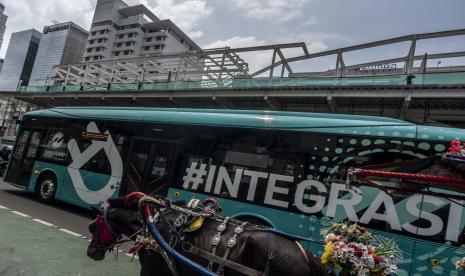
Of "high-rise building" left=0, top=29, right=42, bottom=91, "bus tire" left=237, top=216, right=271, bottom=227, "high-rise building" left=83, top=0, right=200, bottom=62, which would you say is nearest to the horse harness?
"bus tire" left=237, top=216, right=271, bottom=227

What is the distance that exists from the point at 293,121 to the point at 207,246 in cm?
387

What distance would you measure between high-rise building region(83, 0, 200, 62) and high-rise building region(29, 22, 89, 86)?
→ 2390 cm

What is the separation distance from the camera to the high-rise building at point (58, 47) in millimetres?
109688

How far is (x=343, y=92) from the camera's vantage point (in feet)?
57.1

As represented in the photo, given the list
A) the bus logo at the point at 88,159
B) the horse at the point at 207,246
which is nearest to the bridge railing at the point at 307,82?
the bus logo at the point at 88,159

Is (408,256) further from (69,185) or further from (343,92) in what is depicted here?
(343,92)

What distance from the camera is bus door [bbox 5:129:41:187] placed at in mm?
10727

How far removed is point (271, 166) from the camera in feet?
20.6

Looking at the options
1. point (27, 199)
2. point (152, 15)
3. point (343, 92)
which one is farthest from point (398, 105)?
point (152, 15)

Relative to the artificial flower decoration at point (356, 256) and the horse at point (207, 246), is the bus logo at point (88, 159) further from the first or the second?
the artificial flower decoration at point (356, 256)

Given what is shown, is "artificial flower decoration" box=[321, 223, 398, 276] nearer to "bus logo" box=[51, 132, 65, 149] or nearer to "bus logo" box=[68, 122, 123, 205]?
"bus logo" box=[68, 122, 123, 205]

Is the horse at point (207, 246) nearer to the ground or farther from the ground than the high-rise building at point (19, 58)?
nearer to the ground

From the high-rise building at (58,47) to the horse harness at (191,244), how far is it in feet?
401

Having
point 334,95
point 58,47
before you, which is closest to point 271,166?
point 334,95
